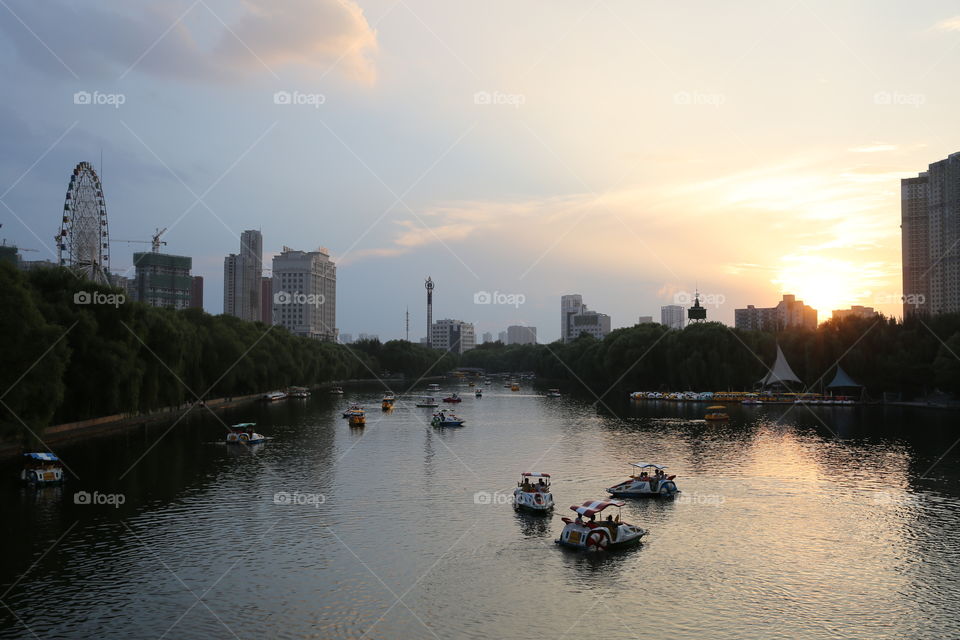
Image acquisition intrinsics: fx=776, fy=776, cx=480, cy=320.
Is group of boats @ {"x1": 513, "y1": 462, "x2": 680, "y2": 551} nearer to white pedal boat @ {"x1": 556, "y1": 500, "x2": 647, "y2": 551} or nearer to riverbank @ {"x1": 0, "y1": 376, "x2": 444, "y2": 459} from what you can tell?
white pedal boat @ {"x1": 556, "y1": 500, "x2": 647, "y2": 551}

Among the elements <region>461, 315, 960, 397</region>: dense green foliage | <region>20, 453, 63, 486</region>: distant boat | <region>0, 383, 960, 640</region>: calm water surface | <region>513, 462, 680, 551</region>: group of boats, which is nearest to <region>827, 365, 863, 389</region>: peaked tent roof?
<region>461, 315, 960, 397</region>: dense green foliage

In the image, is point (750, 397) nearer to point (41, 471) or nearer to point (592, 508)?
point (592, 508)

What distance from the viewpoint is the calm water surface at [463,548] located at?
2498 cm

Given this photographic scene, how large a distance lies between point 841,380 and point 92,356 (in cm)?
9302

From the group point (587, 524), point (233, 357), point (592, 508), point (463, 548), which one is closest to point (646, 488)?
point (592, 508)

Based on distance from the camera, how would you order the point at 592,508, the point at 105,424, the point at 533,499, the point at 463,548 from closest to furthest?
the point at 463,548 → the point at 592,508 → the point at 533,499 → the point at 105,424

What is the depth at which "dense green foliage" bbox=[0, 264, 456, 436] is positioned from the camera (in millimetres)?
47562

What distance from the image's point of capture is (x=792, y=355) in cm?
12175

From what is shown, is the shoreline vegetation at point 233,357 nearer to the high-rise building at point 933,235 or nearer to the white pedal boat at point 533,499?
the white pedal boat at point 533,499

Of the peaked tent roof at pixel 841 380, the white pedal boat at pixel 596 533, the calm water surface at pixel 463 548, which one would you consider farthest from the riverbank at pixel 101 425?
the peaked tent roof at pixel 841 380

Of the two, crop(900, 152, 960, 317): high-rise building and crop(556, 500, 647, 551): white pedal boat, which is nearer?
crop(556, 500, 647, 551): white pedal boat

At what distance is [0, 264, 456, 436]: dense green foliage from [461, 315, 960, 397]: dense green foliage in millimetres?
67640

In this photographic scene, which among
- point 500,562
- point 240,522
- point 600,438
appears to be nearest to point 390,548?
point 500,562

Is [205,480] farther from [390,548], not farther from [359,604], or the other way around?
[359,604]
